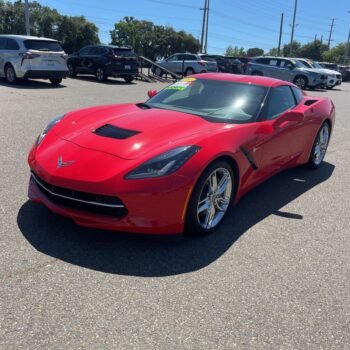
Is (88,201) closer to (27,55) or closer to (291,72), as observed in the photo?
(27,55)

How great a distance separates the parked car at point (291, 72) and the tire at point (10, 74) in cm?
1382

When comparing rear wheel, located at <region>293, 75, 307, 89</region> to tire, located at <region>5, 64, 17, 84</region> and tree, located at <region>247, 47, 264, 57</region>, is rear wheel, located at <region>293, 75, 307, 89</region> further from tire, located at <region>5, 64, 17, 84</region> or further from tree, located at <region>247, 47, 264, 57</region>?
tree, located at <region>247, 47, 264, 57</region>

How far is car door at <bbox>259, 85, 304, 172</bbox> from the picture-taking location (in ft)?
13.9

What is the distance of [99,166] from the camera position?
3.16 metres

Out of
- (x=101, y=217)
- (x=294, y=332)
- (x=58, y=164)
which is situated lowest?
(x=294, y=332)

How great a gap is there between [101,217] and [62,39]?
60502mm

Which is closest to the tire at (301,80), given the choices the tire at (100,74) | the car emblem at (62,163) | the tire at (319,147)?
the tire at (100,74)

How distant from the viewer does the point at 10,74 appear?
14.1 meters

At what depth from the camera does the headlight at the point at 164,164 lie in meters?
3.09

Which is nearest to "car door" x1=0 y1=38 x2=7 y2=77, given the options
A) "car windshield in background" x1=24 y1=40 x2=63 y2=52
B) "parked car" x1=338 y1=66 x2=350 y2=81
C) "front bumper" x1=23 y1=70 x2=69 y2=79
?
"car windshield in background" x1=24 y1=40 x2=63 y2=52

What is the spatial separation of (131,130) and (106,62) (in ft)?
48.6

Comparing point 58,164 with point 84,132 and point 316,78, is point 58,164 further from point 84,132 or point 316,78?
point 316,78

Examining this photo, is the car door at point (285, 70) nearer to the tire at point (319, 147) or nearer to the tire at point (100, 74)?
the tire at point (100, 74)

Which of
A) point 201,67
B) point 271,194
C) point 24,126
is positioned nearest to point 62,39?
point 201,67
